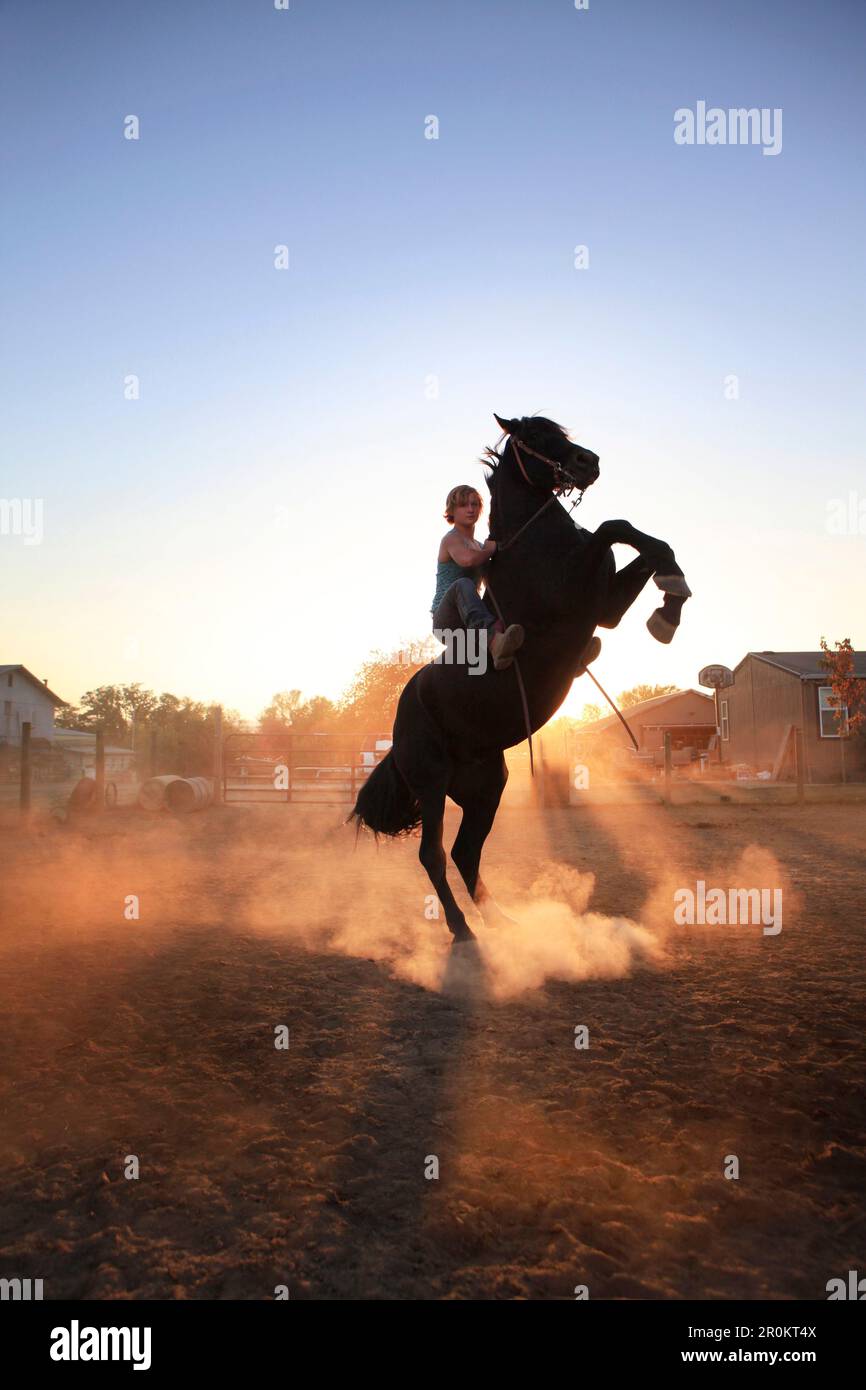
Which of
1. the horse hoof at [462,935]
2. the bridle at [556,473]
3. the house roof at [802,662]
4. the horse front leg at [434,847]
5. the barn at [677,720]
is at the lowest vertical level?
the horse hoof at [462,935]

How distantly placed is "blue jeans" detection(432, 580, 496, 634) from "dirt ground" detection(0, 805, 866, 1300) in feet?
6.73

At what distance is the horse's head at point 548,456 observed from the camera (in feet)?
15.6

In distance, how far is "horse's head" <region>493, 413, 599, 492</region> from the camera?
15.6 feet

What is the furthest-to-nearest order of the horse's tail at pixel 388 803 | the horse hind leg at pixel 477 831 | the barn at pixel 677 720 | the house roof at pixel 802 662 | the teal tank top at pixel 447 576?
1. the barn at pixel 677 720
2. the house roof at pixel 802 662
3. the horse's tail at pixel 388 803
4. the horse hind leg at pixel 477 831
5. the teal tank top at pixel 447 576

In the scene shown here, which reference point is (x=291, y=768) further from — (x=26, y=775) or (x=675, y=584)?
(x=675, y=584)

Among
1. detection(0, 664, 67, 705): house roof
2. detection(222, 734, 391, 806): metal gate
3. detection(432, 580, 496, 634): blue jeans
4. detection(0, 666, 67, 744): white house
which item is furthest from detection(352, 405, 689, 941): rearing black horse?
detection(0, 664, 67, 705): house roof

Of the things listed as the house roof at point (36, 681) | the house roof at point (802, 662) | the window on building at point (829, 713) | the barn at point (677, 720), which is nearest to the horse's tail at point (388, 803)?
the window on building at point (829, 713)

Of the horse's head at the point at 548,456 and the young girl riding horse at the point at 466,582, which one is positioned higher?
the horse's head at the point at 548,456

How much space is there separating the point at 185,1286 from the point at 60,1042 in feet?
6.80

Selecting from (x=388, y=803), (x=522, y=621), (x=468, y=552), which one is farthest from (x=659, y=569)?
(x=388, y=803)

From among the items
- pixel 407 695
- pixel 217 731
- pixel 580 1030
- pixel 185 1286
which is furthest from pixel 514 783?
pixel 185 1286

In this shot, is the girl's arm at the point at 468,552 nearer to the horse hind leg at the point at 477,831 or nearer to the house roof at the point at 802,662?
the horse hind leg at the point at 477,831

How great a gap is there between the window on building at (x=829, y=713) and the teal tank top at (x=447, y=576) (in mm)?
28202
